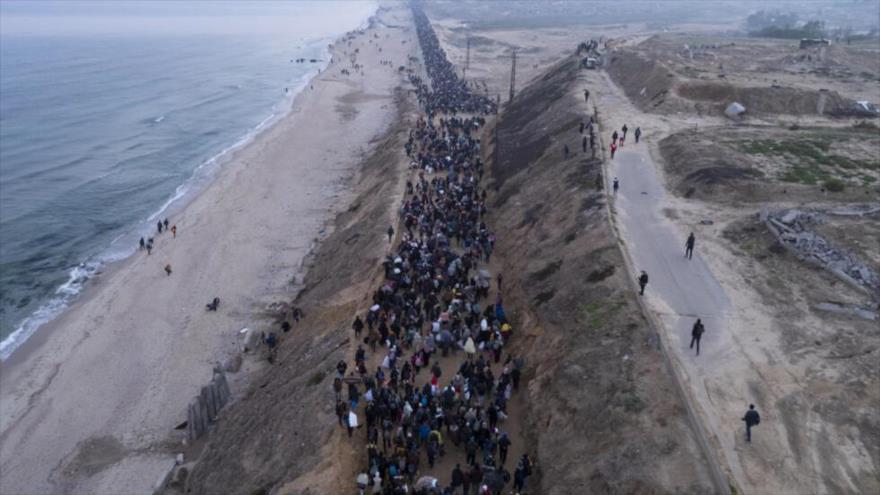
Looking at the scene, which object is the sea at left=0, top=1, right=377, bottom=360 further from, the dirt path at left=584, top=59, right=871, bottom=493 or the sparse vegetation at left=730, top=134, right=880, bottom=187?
the sparse vegetation at left=730, top=134, right=880, bottom=187

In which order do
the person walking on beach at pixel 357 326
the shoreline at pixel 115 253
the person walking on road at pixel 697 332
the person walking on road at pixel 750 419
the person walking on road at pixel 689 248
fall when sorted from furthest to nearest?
the shoreline at pixel 115 253 < the person walking on road at pixel 689 248 < the person walking on beach at pixel 357 326 < the person walking on road at pixel 697 332 < the person walking on road at pixel 750 419

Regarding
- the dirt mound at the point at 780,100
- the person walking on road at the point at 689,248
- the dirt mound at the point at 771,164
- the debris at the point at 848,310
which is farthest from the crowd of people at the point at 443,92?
the debris at the point at 848,310

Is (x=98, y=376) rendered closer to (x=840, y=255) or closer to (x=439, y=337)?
(x=439, y=337)

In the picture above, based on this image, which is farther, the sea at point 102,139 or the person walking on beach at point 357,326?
the sea at point 102,139

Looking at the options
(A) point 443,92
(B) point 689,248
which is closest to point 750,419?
(B) point 689,248

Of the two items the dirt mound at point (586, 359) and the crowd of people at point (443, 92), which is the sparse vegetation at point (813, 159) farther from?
the crowd of people at point (443, 92)

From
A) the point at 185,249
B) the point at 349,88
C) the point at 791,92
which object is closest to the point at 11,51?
the point at 349,88

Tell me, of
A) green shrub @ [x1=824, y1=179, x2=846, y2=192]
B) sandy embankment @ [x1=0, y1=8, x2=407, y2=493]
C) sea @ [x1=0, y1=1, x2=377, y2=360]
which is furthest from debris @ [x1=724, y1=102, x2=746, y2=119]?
sea @ [x1=0, y1=1, x2=377, y2=360]
